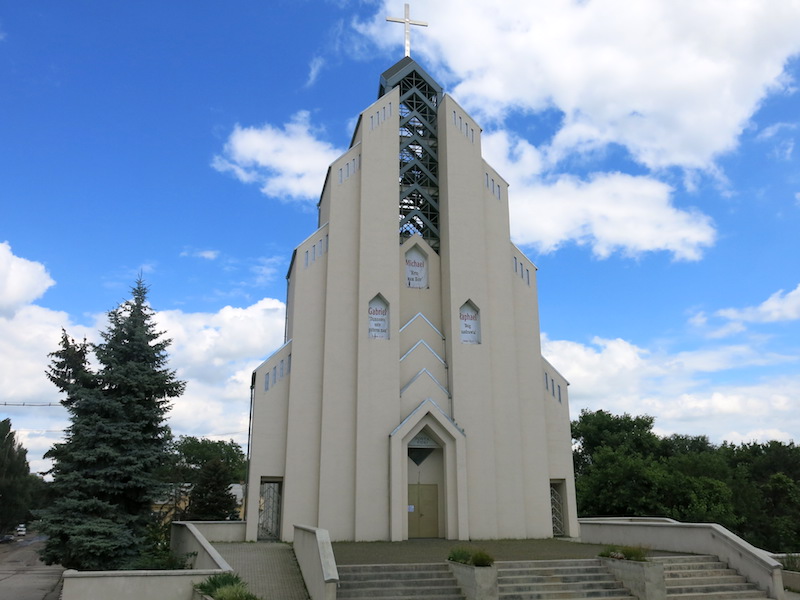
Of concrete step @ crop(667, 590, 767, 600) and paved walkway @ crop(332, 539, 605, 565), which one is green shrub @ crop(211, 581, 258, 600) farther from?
concrete step @ crop(667, 590, 767, 600)

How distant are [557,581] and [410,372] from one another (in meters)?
10.2

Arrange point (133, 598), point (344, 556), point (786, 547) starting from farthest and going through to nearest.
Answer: point (786, 547)
point (344, 556)
point (133, 598)

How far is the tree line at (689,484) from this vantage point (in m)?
32.2

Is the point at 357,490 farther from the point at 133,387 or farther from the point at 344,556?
the point at 133,387

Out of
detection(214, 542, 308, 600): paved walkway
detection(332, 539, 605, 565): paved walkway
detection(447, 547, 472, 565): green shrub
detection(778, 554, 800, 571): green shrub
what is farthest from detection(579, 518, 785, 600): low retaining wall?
detection(214, 542, 308, 600): paved walkway

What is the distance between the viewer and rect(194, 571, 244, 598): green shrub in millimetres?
12242

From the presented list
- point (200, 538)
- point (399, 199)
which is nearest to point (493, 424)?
point (399, 199)

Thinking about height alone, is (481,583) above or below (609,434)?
below

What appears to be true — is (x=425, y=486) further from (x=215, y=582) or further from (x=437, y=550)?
(x=215, y=582)

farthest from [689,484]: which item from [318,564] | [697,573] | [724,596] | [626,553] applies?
[318,564]

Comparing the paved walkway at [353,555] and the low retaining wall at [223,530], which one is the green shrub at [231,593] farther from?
the low retaining wall at [223,530]

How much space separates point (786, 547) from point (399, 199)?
27635 millimetres

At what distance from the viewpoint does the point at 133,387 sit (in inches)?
783

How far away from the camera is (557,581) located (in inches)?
559
